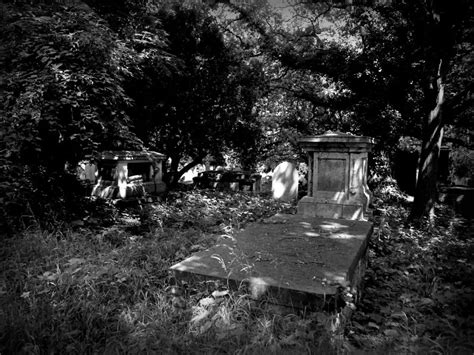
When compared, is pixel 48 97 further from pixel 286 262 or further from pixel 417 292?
pixel 417 292

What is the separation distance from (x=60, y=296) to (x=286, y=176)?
962 cm

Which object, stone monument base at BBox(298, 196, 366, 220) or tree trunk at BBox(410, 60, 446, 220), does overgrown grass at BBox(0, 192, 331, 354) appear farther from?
tree trunk at BBox(410, 60, 446, 220)

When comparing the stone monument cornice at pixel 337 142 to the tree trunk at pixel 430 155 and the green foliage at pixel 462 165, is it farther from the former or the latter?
the green foliage at pixel 462 165

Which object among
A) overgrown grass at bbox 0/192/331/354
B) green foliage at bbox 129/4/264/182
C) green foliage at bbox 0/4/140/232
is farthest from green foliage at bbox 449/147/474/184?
overgrown grass at bbox 0/192/331/354

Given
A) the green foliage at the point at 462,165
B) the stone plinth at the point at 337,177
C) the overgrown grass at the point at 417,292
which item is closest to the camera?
the overgrown grass at the point at 417,292

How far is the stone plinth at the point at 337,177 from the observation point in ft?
24.1

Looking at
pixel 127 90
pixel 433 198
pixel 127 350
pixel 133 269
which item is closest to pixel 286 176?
pixel 433 198

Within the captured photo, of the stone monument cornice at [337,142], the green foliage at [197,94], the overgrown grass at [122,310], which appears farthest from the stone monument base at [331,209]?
the green foliage at [197,94]

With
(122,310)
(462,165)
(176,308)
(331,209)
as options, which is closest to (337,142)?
(331,209)

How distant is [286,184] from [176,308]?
9.39m

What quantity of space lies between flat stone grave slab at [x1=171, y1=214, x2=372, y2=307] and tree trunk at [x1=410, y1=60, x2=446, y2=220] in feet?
13.2

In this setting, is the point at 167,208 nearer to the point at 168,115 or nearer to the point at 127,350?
the point at 168,115

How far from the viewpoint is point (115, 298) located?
302 centimetres

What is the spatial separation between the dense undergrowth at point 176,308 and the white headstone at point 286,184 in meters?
6.50
